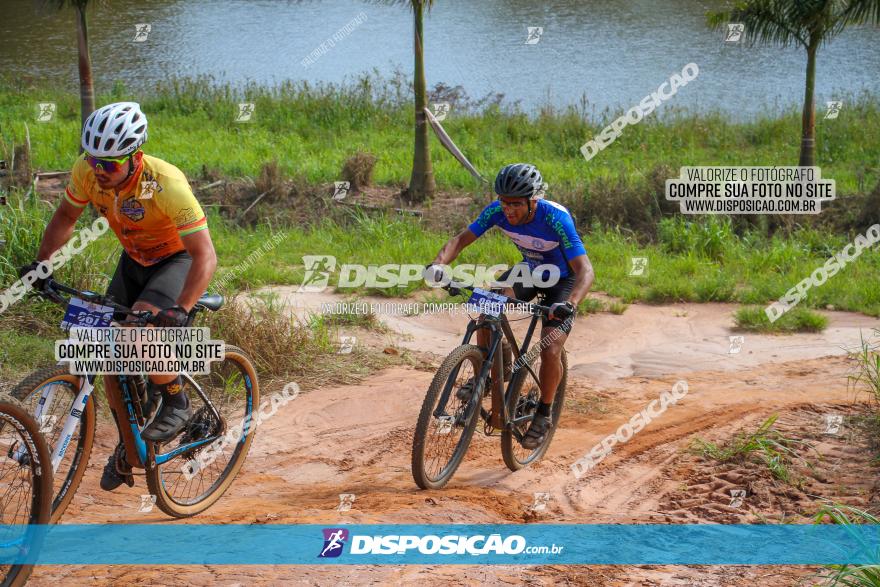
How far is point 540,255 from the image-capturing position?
6.55 metres

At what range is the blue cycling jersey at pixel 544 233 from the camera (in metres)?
6.29

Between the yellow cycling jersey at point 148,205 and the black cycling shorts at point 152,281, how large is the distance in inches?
2.9

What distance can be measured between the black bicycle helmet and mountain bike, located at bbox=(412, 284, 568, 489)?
2.30 ft

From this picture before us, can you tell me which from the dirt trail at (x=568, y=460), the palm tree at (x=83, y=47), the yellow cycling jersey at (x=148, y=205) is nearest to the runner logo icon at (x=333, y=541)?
the dirt trail at (x=568, y=460)

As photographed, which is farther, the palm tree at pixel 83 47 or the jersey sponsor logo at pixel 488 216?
the palm tree at pixel 83 47

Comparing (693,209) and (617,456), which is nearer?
(617,456)

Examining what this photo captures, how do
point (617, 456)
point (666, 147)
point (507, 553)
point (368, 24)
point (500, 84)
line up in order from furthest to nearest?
point (368, 24) < point (500, 84) < point (666, 147) < point (617, 456) < point (507, 553)

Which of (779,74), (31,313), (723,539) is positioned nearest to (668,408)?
(723,539)

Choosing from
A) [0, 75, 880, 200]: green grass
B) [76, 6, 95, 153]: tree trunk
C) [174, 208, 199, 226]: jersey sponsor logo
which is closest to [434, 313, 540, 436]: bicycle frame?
[174, 208, 199, 226]: jersey sponsor logo

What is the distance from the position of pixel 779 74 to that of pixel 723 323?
50.6ft

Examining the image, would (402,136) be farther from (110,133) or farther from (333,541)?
(333,541)

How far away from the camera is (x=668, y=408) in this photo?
769cm

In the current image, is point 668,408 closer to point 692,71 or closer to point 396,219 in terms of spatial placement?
point 396,219

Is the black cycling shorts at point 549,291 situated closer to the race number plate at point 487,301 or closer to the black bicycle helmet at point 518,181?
the race number plate at point 487,301
